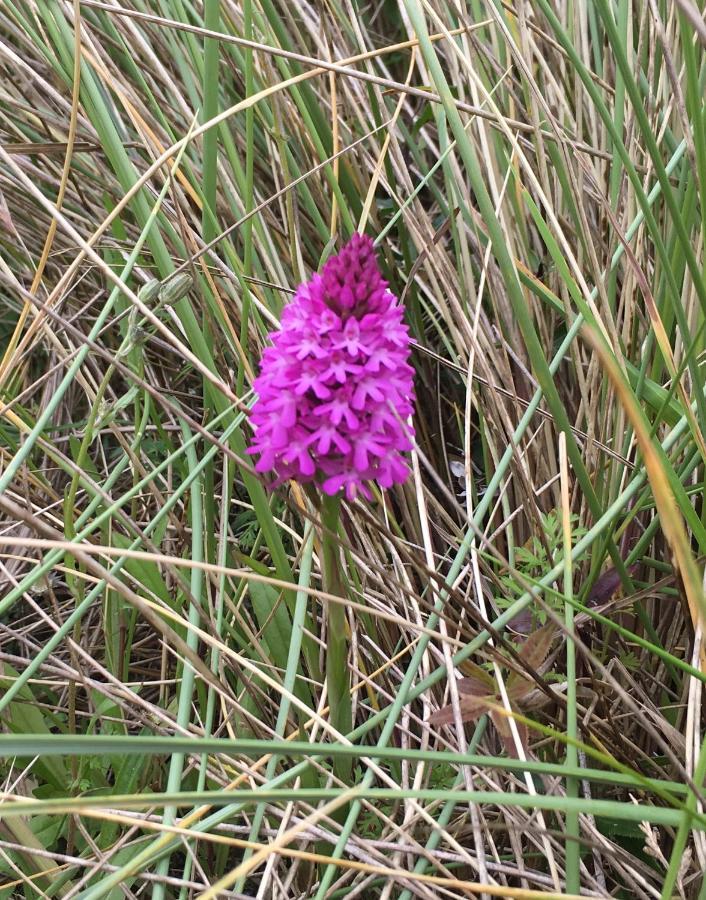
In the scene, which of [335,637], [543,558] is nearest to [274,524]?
[335,637]

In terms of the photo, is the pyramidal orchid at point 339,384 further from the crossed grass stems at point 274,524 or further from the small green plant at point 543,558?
the small green plant at point 543,558

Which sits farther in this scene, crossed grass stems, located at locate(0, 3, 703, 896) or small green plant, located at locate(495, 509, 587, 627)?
small green plant, located at locate(495, 509, 587, 627)

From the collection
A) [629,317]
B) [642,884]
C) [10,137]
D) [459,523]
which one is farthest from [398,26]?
[642,884]

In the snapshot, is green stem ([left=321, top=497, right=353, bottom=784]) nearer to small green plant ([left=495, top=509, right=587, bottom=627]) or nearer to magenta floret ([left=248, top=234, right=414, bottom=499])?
magenta floret ([left=248, top=234, right=414, bottom=499])

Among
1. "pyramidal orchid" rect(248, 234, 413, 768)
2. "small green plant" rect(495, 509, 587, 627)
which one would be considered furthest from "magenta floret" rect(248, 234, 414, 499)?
"small green plant" rect(495, 509, 587, 627)

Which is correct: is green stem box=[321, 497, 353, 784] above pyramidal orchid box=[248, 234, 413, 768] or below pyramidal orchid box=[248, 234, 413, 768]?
below

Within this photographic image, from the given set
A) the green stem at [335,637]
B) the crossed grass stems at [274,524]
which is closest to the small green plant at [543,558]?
the crossed grass stems at [274,524]

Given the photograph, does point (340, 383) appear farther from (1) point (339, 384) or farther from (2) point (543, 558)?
(2) point (543, 558)
